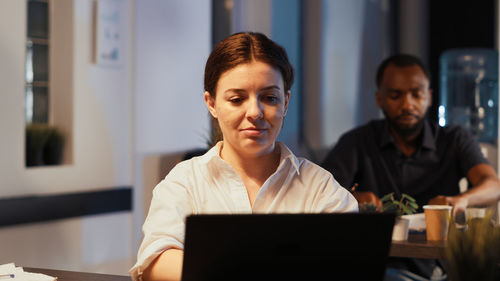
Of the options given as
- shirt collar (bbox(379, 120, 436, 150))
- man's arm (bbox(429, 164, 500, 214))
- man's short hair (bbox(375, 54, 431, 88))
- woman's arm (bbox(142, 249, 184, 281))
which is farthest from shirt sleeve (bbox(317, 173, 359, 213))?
man's short hair (bbox(375, 54, 431, 88))

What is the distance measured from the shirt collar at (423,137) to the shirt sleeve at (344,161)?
14cm

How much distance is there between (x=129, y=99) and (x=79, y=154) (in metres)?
0.46

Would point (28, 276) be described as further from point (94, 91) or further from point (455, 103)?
point (455, 103)

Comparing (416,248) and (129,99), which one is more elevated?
(129,99)

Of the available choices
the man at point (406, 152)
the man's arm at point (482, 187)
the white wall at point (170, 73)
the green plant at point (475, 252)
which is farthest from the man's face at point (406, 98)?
the green plant at point (475, 252)

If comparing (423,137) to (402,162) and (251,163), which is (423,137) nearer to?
(402,162)

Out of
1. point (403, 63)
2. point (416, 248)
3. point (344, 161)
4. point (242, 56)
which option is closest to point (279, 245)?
point (242, 56)

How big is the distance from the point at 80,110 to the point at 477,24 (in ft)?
11.2

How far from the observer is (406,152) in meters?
3.17

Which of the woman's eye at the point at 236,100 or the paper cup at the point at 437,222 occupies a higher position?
the woman's eye at the point at 236,100

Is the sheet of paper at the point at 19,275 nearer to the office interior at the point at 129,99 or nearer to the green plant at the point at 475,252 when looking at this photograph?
the green plant at the point at 475,252

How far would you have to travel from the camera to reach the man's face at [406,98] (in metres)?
3.09

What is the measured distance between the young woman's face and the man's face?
5.55ft

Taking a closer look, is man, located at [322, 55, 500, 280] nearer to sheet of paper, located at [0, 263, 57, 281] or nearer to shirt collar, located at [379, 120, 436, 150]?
shirt collar, located at [379, 120, 436, 150]
